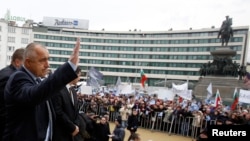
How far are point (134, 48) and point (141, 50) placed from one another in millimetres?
2403

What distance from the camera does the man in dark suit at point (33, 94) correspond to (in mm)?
2244

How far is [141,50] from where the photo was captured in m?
103

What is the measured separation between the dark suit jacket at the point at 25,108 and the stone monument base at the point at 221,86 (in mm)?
33759

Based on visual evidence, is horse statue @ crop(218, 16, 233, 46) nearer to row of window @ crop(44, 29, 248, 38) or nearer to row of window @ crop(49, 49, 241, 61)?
row of window @ crop(49, 49, 241, 61)

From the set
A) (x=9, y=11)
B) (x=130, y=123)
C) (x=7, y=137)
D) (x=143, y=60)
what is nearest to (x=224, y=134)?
(x=7, y=137)

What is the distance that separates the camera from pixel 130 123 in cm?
1664

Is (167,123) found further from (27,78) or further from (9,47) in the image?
(9,47)

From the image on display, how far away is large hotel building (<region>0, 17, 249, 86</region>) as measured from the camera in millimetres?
95125

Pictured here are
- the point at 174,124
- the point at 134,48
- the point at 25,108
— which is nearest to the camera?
the point at 25,108

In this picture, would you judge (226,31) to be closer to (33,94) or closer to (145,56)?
(33,94)

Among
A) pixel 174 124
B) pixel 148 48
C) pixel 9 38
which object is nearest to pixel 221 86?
pixel 174 124

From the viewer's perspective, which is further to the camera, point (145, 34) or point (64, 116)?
point (145, 34)

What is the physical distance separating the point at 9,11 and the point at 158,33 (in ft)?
161

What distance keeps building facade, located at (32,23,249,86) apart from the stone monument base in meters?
53.5
